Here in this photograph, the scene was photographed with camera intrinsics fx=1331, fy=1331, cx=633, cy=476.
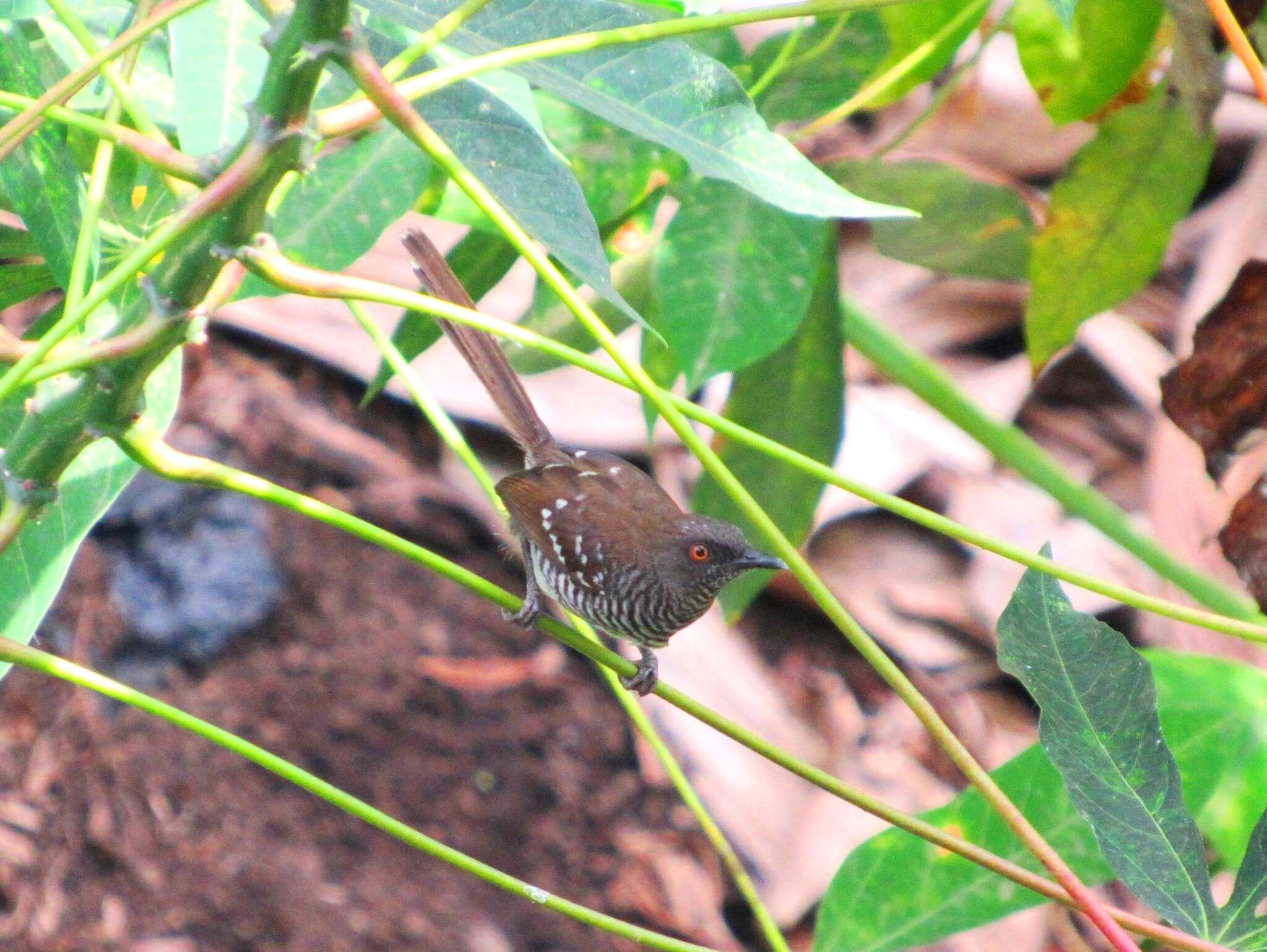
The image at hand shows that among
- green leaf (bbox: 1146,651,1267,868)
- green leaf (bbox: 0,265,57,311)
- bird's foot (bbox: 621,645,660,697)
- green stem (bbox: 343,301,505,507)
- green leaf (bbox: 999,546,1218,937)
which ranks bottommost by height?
bird's foot (bbox: 621,645,660,697)

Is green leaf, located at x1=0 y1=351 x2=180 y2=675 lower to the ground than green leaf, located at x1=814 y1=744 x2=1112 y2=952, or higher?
higher

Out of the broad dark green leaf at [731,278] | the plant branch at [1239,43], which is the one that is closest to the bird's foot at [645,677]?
the broad dark green leaf at [731,278]

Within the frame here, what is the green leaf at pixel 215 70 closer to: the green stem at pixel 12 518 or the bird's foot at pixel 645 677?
the green stem at pixel 12 518

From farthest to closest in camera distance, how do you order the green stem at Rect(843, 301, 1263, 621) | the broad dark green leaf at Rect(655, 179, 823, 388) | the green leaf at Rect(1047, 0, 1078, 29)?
the green stem at Rect(843, 301, 1263, 621), the broad dark green leaf at Rect(655, 179, 823, 388), the green leaf at Rect(1047, 0, 1078, 29)

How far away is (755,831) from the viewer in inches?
180

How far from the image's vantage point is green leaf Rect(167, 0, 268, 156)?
149 centimetres

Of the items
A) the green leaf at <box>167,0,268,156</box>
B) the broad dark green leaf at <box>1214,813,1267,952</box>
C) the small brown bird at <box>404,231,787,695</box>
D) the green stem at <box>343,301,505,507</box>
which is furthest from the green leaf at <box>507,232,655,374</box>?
the broad dark green leaf at <box>1214,813,1267,952</box>

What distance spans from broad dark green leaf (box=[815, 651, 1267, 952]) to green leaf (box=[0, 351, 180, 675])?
1.12 m

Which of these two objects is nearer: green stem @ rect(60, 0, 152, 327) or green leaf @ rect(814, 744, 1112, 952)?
green stem @ rect(60, 0, 152, 327)

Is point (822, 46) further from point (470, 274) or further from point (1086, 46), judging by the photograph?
point (470, 274)

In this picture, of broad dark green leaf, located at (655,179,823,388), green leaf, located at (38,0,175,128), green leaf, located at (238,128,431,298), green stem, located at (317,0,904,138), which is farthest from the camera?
broad dark green leaf, located at (655,179,823,388)

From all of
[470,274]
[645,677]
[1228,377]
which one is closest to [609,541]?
[645,677]

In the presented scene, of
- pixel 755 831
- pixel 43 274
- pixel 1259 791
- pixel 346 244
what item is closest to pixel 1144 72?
pixel 1259 791

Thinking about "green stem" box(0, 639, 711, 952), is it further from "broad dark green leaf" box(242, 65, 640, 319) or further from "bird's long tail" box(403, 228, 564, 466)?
"bird's long tail" box(403, 228, 564, 466)
